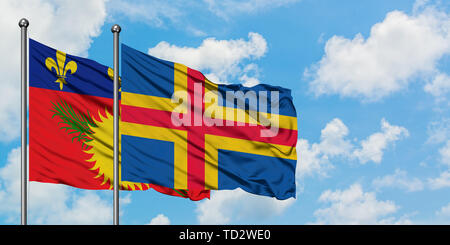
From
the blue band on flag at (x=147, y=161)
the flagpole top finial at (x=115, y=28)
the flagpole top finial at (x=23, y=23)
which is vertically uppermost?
the flagpole top finial at (x=23, y=23)

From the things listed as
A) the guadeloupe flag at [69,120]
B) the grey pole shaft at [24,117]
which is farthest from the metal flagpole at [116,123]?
the grey pole shaft at [24,117]

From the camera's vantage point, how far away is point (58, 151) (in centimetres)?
1491

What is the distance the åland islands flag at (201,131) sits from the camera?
15141mm

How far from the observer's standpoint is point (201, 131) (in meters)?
16.0

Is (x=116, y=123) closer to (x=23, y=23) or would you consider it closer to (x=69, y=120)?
(x=69, y=120)

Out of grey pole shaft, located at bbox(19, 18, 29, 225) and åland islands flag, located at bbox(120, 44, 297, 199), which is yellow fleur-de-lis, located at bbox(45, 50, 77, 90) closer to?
grey pole shaft, located at bbox(19, 18, 29, 225)

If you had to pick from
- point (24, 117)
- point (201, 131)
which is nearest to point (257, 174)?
point (201, 131)

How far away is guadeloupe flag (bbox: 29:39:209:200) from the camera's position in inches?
581

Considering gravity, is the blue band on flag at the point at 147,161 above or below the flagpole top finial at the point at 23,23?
below

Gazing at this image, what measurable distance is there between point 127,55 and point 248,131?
3.36 meters

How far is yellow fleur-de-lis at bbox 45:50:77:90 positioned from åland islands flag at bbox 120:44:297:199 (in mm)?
1033

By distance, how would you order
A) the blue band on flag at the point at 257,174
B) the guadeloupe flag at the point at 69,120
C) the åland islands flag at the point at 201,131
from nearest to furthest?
the guadeloupe flag at the point at 69,120
the åland islands flag at the point at 201,131
the blue band on flag at the point at 257,174

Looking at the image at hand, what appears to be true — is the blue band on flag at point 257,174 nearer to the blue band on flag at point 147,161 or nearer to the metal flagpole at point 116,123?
the blue band on flag at point 147,161

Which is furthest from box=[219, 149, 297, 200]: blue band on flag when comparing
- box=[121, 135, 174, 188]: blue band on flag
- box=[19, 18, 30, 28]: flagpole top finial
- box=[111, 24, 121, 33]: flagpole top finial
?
box=[19, 18, 30, 28]: flagpole top finial
